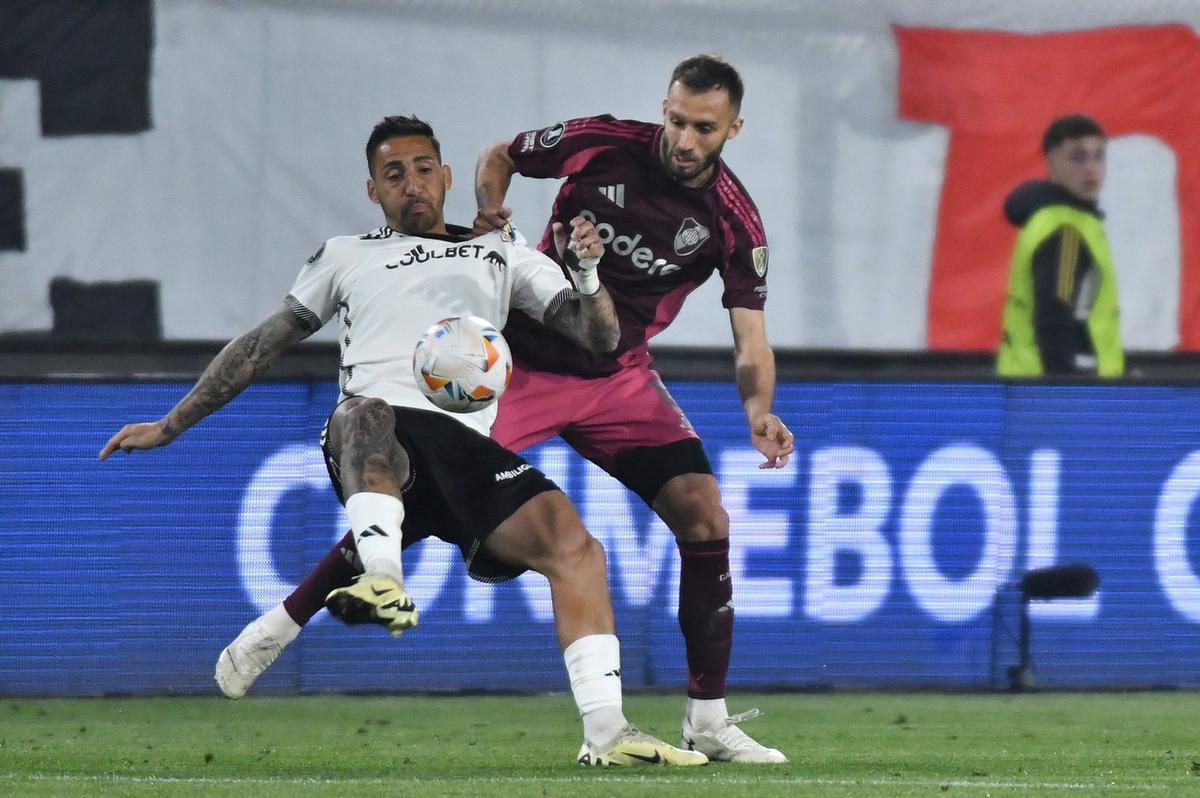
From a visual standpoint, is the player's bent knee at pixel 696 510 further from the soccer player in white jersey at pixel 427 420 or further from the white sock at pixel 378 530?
the white sock at pixel 378 530

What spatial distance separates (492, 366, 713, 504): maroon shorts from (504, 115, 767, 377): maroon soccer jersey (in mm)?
48

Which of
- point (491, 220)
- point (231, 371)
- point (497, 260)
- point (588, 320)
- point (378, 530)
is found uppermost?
point (491, 220)

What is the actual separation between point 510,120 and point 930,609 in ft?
9.15

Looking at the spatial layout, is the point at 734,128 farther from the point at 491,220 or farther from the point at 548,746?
the point at 548,746

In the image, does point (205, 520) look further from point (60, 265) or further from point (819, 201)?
point (819, 201)

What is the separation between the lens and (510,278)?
18.6ft

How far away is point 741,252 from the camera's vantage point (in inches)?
232

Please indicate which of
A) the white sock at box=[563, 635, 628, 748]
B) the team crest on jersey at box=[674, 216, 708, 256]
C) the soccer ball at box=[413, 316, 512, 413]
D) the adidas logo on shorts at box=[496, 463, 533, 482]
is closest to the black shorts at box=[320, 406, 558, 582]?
the adidas logo on shorts at box=[496, 463, 533, 482]

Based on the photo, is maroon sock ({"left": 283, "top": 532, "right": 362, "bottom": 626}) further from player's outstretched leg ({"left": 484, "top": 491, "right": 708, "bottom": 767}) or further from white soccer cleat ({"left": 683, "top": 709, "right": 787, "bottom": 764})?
white soccer cleat ({"left": 683, "top": 709, "right": 787, "bottom": 764})

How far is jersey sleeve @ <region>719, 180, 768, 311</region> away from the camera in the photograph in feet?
19.3

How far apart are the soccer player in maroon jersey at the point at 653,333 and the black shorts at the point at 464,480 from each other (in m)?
0.58

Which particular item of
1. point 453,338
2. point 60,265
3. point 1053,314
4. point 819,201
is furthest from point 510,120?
point 453,338

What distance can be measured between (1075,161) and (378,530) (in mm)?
5149

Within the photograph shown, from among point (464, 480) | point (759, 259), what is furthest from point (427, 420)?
point (759, 259)
